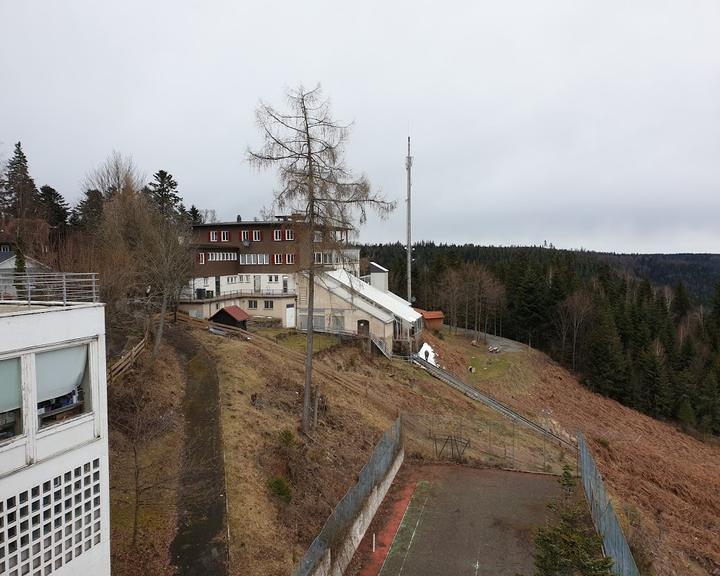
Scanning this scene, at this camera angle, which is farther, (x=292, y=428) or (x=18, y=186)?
(x=18, y=186)

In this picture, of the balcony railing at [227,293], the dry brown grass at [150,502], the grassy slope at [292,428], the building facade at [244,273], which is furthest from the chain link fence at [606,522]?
the balcony railing at [227,293]

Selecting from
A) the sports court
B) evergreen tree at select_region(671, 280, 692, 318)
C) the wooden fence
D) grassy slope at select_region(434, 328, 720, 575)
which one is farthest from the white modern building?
evergreen tree at select_region(671, 280, 692, 318)

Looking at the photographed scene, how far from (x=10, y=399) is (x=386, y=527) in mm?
12735

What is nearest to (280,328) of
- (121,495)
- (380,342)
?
(380,342)

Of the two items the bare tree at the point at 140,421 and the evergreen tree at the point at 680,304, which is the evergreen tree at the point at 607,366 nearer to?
the evergreen tree at the point at 680,304

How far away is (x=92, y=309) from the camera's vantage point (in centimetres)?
829

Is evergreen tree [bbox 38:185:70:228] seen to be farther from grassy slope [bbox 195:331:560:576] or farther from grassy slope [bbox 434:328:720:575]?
grassy slope [bbox 434:328:720:575]

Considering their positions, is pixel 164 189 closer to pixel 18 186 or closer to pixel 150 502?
pixel 18 186

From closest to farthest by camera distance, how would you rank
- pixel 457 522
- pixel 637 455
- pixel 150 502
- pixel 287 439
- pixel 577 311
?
pixel 150 502 → pixel 287 439 → pixel 457 522 → pixel 637 455 → pixel 577 311

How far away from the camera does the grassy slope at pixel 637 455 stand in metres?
18.2

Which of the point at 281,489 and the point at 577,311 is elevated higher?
the point at 577,311

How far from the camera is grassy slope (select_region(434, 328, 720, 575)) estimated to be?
18.2 m

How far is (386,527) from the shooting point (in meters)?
16.4

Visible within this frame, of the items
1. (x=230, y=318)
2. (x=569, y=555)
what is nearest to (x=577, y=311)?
(x=230, y=318)
